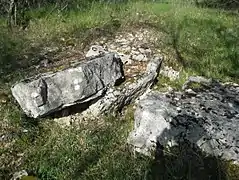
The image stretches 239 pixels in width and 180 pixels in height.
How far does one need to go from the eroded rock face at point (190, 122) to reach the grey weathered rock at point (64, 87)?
62 centimetres

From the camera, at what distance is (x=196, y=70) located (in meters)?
A: 6.55

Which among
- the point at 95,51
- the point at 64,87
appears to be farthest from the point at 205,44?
the point at 64,87

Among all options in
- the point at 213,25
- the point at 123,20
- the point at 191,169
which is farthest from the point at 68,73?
the point at 213,25

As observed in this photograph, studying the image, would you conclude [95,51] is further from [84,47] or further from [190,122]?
[190,122]

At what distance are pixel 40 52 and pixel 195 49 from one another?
8.83ft

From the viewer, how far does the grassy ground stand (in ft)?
14.3

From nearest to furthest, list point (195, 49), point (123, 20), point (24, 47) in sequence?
A: point (24, 47) < point (195, 49) < point (123, 20)

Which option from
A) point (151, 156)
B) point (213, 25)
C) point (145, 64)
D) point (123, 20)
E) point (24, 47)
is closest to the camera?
point (151, 156)

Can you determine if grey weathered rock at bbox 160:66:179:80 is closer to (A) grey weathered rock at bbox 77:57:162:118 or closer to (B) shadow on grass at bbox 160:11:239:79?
(A) grey weathered rock at bbox 77:57:162:118

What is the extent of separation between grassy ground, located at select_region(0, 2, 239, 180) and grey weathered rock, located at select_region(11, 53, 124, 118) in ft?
0.67

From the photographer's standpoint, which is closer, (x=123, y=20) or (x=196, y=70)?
(x=196, y=70)

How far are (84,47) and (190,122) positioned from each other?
8.43ft

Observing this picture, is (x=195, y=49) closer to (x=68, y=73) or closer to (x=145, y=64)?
(x=145, y=64)

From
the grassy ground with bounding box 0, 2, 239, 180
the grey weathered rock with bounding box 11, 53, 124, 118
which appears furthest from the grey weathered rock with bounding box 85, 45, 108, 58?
the grey weathered rock with bounding box 11, 53, 124, 118
